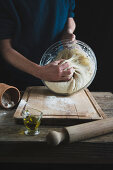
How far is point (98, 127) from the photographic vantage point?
0.91 m

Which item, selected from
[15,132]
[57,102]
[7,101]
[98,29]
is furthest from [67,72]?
[98,29]

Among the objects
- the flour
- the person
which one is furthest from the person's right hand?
the flour

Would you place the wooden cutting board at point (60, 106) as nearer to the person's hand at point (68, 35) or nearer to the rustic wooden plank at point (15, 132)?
the rustic wooden plank at point (15, 132)

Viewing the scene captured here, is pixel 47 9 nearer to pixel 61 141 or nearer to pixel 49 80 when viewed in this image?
pixel 49 80

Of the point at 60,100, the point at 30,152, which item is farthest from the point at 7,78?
the point at 30,152

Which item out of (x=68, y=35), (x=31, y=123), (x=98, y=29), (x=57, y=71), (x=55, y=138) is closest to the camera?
(x=55, y=138)

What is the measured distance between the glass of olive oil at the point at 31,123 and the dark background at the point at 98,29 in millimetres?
940

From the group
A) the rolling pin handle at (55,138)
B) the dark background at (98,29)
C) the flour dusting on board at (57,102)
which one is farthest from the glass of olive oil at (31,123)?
the dark background at (98,29)

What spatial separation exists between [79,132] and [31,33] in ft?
3.14

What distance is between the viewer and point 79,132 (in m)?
0.86

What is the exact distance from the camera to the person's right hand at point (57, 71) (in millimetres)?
1277

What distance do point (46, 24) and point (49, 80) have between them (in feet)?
1.60

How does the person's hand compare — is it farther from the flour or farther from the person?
the flour

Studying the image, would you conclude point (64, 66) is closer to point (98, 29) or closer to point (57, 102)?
point (57, 102)
